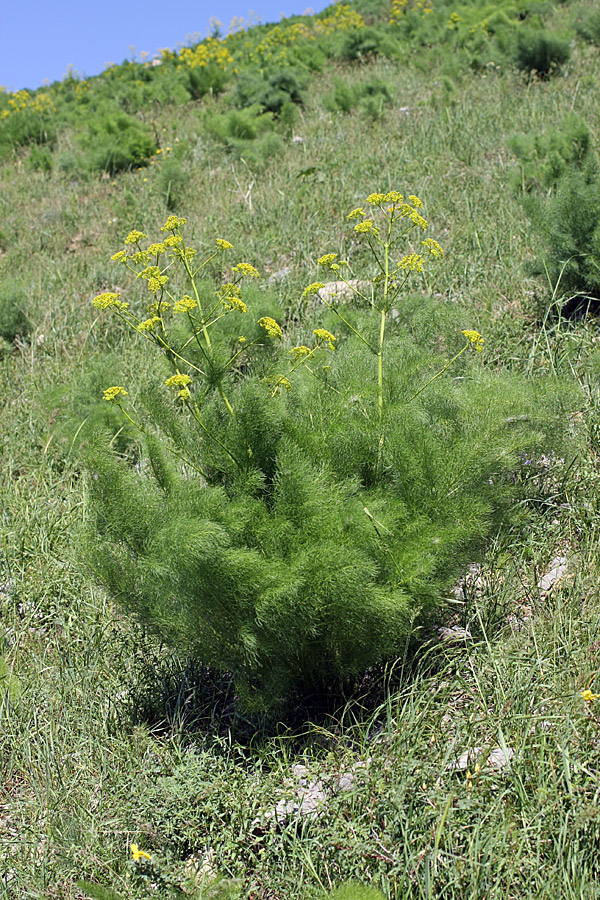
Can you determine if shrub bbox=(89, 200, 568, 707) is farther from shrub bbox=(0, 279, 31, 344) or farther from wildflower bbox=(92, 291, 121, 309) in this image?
shrub bbox=(0, 279, 31, 344)

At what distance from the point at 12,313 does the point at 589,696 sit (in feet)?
15.0

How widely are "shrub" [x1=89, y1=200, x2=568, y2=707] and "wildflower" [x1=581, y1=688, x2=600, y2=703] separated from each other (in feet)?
1.47

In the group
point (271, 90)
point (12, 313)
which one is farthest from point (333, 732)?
point (271, 90)

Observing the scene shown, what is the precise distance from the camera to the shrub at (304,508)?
1.95 meters

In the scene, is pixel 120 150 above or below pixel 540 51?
above

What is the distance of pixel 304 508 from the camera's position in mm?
2064

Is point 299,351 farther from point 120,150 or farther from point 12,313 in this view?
point 120,150

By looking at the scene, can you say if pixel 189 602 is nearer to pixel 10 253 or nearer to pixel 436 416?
pixel 436 416

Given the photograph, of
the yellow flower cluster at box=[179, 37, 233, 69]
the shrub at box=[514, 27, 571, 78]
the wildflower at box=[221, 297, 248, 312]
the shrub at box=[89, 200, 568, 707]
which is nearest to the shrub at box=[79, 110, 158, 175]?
the yellow flower cluster at box=[179, 37, 233, 69]

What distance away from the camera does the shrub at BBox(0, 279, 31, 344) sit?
519 cm

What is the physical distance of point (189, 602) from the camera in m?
2.00

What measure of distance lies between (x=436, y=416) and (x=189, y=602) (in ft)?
3.20

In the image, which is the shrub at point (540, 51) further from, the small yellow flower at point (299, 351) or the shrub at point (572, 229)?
the small yellow flower at point (299, 351)

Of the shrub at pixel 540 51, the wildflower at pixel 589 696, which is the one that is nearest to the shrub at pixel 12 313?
the wildflower at pixel 589 696
